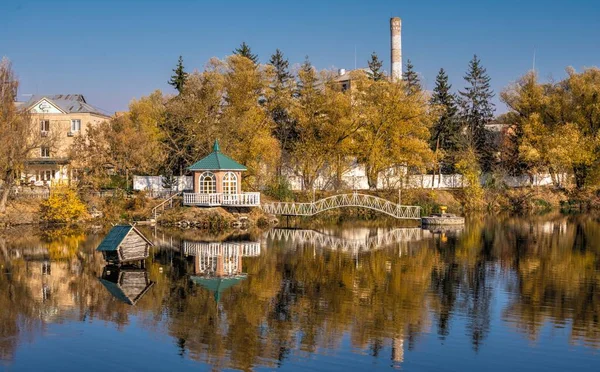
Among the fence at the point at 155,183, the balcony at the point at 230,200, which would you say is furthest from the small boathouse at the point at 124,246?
the fence at the point at 155,183

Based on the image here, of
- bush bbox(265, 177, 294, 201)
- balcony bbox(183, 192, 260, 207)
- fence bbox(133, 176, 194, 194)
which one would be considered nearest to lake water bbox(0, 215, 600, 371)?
balcony bbox(183, 192, 260, 207)

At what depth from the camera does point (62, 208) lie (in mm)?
42656

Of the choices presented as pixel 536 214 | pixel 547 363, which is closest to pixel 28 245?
pixel 547 363

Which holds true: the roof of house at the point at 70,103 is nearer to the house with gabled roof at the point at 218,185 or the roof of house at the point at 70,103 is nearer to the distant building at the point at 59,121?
the distant building at the point at 59,121

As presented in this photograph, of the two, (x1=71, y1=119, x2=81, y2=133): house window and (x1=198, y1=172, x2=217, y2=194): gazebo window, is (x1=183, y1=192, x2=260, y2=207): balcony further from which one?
(x1=71, y1=119, x2=81, y2=133): house window

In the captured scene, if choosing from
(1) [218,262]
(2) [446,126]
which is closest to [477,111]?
(2) [446,126]

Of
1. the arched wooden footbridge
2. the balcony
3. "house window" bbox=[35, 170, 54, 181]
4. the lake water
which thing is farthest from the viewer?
"house window" bbox=[35, 170, 54, 181]

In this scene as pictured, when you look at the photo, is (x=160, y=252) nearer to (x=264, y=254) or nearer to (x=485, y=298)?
(x=264, y=254)

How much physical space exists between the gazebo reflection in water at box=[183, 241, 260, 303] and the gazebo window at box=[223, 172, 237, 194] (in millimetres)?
10085

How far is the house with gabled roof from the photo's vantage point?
43.0m

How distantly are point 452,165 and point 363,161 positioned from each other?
37.8ft

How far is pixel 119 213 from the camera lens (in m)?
44.9

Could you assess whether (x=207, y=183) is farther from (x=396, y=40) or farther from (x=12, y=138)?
(x=396, y=40)

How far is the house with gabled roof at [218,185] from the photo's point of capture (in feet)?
141
